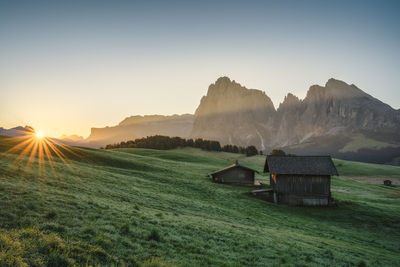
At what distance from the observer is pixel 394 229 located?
95.1 feet

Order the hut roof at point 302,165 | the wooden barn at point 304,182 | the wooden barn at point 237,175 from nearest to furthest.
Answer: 1. the wooden barn at point 304,182
2. the hut roof at point 302,165
3. the wooden barn at point 237,175

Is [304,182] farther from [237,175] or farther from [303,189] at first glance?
[237,175]

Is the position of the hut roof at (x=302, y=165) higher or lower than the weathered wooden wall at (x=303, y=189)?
higher

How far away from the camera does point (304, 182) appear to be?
1607 inches

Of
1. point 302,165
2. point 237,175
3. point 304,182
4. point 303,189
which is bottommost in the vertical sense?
point 303,189

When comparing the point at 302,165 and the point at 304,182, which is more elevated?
the point at 302,165

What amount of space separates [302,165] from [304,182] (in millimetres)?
3083

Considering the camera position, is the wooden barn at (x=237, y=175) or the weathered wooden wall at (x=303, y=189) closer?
the weathered wooden wall at (x=303, y=189)

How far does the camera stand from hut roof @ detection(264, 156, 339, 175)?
40.4 m

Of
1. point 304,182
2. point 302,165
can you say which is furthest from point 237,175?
point 304,182

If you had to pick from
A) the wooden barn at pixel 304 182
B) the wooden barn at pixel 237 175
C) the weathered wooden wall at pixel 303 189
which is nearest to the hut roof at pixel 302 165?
the wooden barn at pixel 304 182

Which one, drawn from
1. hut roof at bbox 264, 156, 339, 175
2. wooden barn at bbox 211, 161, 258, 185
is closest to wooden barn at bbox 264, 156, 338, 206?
hut roof at bbox 264, 156, 339, 175

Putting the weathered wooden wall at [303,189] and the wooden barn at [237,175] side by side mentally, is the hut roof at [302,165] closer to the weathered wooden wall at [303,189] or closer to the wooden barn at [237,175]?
the weathered wooden wall at [303,189]

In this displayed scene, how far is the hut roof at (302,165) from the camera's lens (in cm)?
4038
